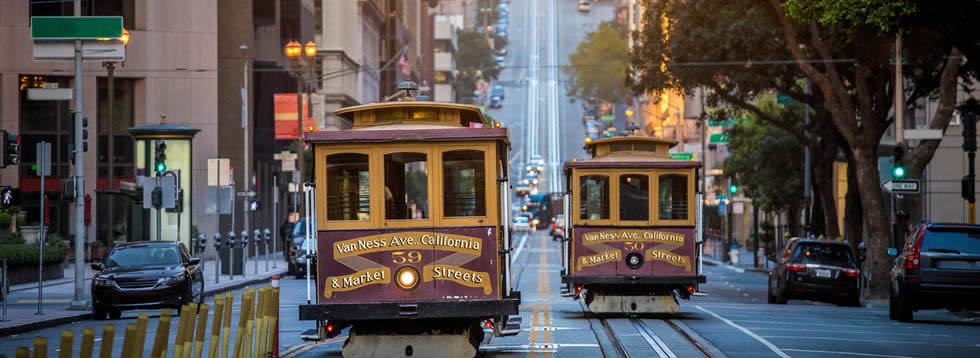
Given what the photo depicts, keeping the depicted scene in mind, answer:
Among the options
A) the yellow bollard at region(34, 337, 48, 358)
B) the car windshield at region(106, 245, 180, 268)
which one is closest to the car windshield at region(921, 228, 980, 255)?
the car windshield at region(106, 245, 180, 268)

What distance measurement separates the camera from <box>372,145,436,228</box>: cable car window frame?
1430 centimetres

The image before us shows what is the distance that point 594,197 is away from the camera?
77.6 feet

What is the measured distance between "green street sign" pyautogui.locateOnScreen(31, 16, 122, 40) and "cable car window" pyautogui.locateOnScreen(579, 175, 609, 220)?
31.1ft

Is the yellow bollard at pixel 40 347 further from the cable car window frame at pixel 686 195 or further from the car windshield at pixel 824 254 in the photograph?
the car windshield at pixel 824 254

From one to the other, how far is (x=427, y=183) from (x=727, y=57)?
2298 centimetres

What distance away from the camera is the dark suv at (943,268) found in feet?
76.0

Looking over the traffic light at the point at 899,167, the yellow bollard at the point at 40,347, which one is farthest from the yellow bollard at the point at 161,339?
the traffic light at the point at 899,167

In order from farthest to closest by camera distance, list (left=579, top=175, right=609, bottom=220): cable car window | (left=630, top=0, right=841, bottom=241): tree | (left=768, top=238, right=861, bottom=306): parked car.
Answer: (left=630, top=0, right=841, bottom=241): tree < (left=768, top=238, right=861, bottom=306): parked car < (left=579, top=175, right=609, bottom=220): cable car window

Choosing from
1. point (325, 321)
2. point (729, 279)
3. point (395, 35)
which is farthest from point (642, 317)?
point (395, 35)

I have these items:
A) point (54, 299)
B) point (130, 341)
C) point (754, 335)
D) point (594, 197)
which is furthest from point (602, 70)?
point (130, 341)

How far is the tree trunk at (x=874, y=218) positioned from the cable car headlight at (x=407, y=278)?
19.8 m

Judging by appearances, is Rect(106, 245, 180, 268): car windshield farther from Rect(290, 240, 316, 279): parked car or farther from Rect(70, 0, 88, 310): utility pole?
Rect(290, 240, 316, 279): parked car

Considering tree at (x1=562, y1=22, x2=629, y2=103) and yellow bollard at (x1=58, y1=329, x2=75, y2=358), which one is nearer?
yellow bollard at (x1=58, y1=329, x2=75, y2=358)

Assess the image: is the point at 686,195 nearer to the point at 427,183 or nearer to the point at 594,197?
the point at 594,197
